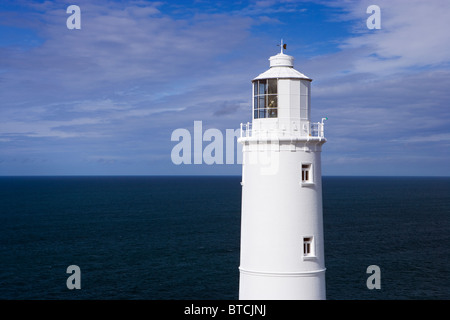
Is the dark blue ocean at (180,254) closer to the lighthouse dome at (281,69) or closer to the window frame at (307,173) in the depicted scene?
the window frame at (307,173)

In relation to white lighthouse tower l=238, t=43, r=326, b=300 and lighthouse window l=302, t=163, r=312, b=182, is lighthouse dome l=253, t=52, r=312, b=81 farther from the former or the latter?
lighthouse window l=302, t=163, r=312, b=182

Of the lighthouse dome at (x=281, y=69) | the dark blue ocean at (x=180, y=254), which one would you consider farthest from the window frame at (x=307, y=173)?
the dark blue ocean at (x=180, y=254)

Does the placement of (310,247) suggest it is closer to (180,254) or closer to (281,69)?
(281,69)

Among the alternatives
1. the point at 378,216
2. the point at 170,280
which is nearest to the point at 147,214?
the point at 378,216

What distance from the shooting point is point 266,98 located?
880 inches

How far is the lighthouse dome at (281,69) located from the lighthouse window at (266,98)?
0.24m

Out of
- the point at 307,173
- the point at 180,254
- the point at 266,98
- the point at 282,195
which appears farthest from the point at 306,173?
the point at 180,254

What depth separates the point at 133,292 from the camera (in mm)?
59469

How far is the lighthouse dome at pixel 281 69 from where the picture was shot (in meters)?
22.1

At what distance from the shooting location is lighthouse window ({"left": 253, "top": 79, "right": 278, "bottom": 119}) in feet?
72.8

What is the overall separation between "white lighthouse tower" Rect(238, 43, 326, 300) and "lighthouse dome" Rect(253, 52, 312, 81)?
41mm

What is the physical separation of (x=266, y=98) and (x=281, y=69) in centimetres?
134

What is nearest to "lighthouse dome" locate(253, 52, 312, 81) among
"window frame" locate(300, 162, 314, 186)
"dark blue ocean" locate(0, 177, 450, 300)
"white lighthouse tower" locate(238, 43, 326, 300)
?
"white lighthouse tower" locate(238, 43, 326, 300)
